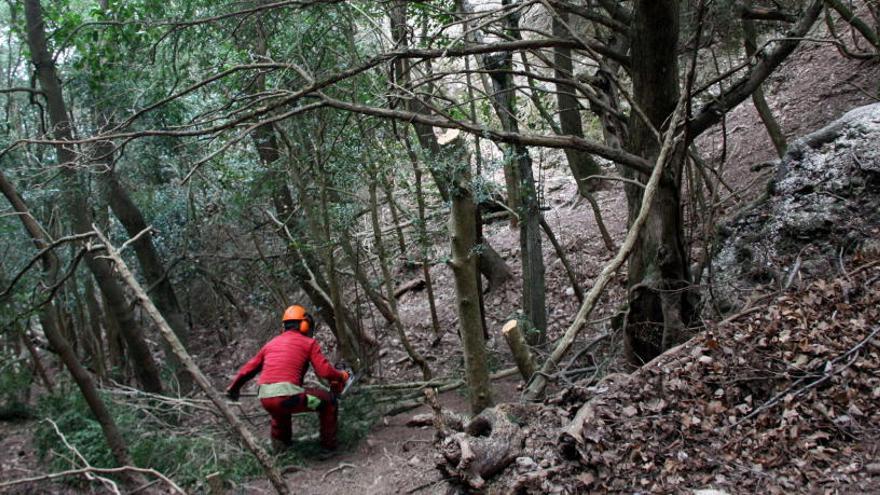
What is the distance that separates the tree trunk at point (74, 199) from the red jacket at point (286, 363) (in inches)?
88.1

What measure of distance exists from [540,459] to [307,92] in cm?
283

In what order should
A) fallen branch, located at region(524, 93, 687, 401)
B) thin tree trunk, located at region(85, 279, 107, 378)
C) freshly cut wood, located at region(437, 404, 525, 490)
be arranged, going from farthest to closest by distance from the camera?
thin tree trunk, located at region(85, 279, 107, 378) → fallen branch, located at region(524, 93, 687, 401) → freshly cut wood, located at region(437, 404, 525, 490)

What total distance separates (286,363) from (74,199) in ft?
13.1

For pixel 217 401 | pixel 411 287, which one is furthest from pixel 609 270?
pixel 411 287

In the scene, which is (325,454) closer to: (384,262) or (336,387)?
(336,387)

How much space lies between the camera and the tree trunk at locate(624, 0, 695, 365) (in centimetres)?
511

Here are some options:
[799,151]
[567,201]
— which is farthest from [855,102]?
[567,201]

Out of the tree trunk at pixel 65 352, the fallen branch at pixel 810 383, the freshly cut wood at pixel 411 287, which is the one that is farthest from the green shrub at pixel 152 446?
the freshly cut wood at pixel 411 287

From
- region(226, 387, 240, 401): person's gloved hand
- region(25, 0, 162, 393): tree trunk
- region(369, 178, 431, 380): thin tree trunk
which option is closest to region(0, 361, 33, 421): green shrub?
region(25, 0, 162, 393): tree trunk

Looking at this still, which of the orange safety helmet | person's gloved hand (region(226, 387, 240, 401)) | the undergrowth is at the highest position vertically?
the orange safety helmet

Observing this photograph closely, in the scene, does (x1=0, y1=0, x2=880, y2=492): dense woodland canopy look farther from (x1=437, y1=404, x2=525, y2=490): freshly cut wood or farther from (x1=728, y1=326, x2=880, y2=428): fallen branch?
(x1=728, y1=326, x2=880, y2=428): fallen branch

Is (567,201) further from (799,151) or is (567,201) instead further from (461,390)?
(799,151)

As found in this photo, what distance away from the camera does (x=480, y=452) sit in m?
3.75

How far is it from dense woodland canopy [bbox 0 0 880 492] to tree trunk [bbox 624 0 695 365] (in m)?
0.02
